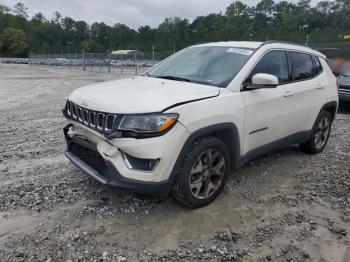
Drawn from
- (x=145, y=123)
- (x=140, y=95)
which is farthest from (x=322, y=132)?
(x=145, y=123)

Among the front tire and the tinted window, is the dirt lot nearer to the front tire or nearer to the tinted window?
the front tire

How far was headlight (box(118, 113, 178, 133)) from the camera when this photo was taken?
10.7ft

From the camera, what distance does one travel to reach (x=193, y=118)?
3.47 meters

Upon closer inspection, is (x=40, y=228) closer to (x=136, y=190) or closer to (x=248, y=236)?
(x=136, y=190)

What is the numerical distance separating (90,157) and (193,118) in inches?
47.5

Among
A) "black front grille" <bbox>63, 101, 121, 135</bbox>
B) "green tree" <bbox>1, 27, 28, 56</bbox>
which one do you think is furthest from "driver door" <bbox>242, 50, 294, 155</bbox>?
"green tree" <bbox>1, 27, 28, 56</bbox>

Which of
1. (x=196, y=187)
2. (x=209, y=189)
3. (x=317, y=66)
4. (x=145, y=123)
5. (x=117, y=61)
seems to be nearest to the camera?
(x=145, y=123)

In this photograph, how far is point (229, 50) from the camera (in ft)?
15.1

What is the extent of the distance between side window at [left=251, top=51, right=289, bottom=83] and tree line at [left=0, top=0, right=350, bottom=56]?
6287cm

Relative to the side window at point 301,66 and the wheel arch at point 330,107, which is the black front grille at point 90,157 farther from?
the wheel arch at point 330,107

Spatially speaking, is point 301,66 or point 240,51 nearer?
point 240,51

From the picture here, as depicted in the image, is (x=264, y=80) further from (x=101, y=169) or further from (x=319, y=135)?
(x=319, y=135)

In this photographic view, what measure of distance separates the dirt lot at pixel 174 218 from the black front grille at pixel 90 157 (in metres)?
0.47

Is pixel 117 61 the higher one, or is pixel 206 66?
pixel 117 61
